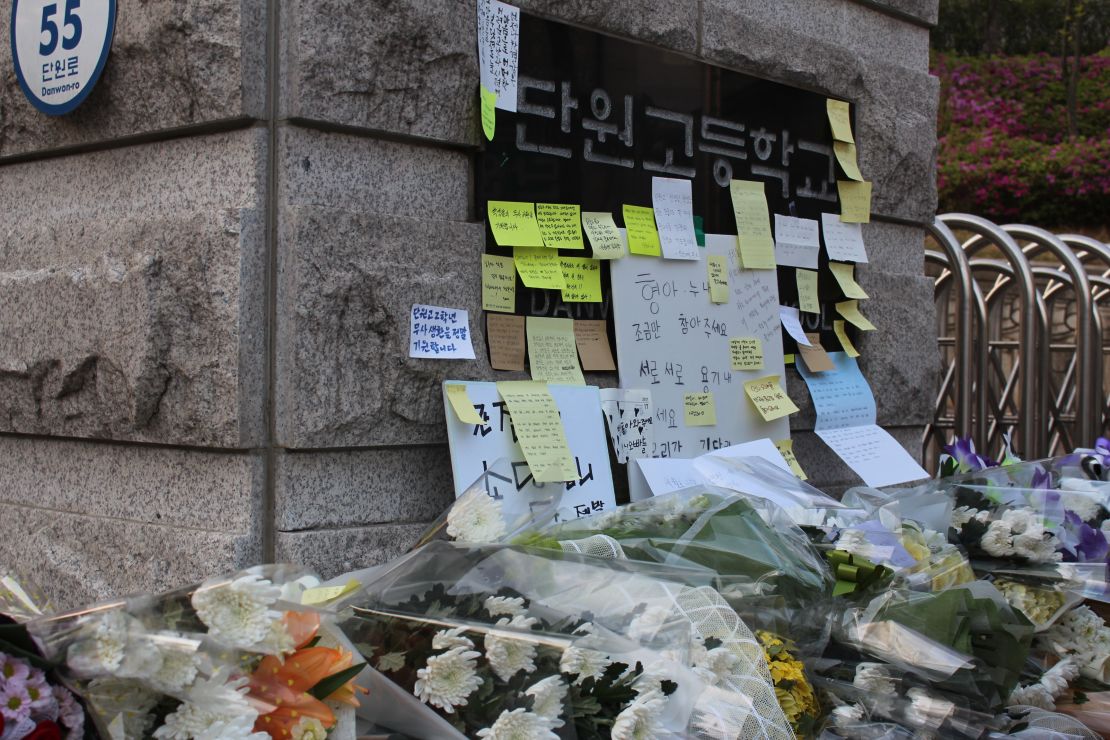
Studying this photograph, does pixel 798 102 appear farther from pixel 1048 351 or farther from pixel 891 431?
pixel 1048 351

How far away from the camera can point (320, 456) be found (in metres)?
2.55

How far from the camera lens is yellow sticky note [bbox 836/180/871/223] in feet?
12.9

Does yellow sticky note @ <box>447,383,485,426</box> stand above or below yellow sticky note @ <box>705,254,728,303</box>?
below

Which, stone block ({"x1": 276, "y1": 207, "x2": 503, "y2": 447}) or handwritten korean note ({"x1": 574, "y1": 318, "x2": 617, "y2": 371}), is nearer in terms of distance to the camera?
stone block ({"x1": 276, "y1": 207, "x2": 503, "y2": 447})

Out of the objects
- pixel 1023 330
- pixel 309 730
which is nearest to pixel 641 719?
pixel 309 730

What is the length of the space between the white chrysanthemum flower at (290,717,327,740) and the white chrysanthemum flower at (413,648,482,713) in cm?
15

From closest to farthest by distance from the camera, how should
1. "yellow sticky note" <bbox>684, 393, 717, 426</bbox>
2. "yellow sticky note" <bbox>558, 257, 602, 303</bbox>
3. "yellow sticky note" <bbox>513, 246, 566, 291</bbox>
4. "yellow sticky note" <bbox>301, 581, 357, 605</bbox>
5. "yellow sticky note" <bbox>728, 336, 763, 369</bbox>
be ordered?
"yellow sticky note" <bbox>301, 581, 357, 605</bbox> → "yellow sticky note" <bbox>513, 246, 566, 291</bbox> → "yellow sticky note" <bbox>558, 257, 602, 303</bbox> → "yellow sticky note" <bbox>684, 393, 717, 426</bbox> → "yellow sticky note" <bbox>728, 336, 763, 369</bbox>

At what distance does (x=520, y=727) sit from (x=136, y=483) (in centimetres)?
164

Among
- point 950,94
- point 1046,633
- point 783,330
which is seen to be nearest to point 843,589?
point 1046,633

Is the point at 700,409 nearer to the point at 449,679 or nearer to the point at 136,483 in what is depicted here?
the point at 136,483

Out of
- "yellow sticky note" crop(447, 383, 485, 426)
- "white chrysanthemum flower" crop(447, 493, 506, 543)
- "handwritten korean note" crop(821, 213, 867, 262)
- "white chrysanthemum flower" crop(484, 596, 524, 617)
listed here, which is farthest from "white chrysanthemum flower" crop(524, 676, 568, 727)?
"handwritten korean note" crop(821, 213, 867, 262)

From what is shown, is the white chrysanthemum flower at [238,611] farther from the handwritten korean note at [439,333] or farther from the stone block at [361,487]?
the handwritten korean note at [439,333]

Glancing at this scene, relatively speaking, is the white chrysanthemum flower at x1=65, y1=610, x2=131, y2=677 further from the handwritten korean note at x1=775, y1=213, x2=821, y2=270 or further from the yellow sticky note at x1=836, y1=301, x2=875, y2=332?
the yellow sticky note at x1=836, y1=301, x2=875, y2=332

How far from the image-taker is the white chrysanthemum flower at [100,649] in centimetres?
112
